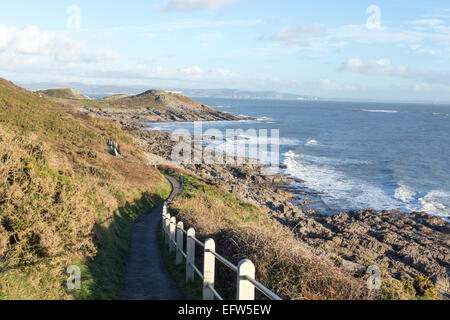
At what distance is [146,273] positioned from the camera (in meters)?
10.3

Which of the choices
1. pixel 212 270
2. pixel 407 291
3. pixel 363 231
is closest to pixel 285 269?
pixel 212 270

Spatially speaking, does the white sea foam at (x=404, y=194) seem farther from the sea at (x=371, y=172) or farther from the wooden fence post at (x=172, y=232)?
the wooden fence post at (x=172, y=232)

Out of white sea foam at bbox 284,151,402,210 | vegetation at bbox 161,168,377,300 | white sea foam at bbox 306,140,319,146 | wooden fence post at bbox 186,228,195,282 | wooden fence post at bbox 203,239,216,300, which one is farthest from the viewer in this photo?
white sea foam at bbox 306,140,319,146

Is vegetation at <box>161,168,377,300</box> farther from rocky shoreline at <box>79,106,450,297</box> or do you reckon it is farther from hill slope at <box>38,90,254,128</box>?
hill slope at <box>38,90,254,128</box>

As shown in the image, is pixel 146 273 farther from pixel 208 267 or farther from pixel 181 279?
pixel 208 267

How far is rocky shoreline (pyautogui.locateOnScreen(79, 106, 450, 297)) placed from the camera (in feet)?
62.4

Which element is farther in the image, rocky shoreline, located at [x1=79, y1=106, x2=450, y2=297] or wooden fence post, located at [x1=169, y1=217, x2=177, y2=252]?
rocky shoreline, located at [x1=79, y1=106, x2=450, y2=297]

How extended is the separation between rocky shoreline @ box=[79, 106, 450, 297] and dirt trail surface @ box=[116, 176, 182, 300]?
474 cm

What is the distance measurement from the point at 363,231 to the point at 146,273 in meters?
18.2

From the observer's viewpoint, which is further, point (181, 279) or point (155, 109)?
point (155, 109)

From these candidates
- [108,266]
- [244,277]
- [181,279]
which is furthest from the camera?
[108,266]

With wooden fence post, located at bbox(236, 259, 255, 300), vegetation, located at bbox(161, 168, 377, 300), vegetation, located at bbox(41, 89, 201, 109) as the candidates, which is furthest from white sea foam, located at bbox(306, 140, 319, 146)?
vegetation, located at bbox(41, 89, 201, 109)

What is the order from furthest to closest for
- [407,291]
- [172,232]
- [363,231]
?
[363,231] < [172,232] < [407,291]
